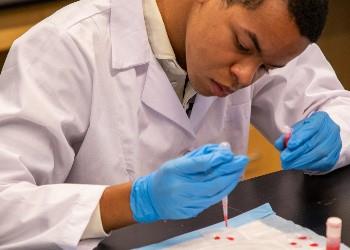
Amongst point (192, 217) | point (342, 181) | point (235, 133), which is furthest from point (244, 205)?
point (235, 133)

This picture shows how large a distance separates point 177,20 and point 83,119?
277 millimetres

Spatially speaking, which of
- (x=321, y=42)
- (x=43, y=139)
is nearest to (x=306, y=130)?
(x=43, y=139)

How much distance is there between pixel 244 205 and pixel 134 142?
259mm

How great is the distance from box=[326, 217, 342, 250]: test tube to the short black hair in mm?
342

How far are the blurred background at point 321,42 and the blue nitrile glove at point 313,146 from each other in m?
0.97

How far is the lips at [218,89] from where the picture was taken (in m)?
1.15

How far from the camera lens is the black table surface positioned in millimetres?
978

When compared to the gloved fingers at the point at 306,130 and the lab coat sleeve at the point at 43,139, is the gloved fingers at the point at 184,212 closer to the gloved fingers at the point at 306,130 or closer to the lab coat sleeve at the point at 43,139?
the lab coat sleeve at the point at 43,139

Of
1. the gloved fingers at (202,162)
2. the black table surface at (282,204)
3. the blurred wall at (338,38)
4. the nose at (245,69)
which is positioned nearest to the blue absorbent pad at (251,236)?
the black table surface at (282,204)

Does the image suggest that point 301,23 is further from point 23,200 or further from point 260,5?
point 23,200

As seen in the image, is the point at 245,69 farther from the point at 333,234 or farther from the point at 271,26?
the point at 333,234

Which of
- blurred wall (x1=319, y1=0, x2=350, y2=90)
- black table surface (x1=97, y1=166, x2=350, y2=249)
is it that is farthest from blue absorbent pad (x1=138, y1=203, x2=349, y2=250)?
blurred wall (x1=319, y1=0, x2=350, y2=90)

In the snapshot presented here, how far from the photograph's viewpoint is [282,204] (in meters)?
1.08

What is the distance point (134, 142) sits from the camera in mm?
1195
